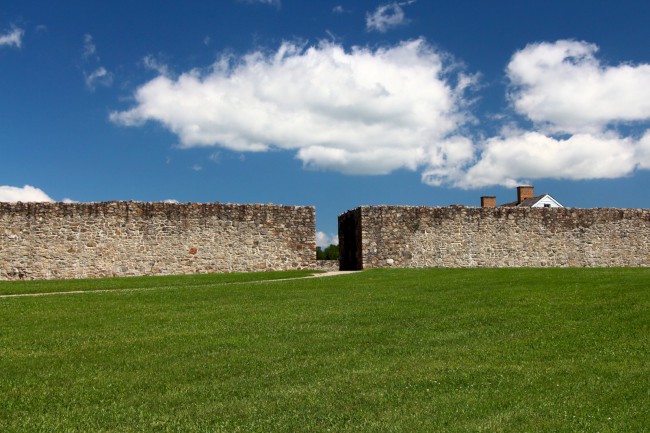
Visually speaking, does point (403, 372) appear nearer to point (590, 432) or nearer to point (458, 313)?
point (590, 432)

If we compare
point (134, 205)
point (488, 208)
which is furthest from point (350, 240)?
point (134, 205)

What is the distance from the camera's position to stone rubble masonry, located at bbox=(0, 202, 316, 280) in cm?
2427

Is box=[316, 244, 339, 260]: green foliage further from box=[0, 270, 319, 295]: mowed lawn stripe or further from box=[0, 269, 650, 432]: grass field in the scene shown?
box=[0, 269, 650, 432]: grass field

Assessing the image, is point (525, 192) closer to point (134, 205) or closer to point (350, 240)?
point (350, 240)

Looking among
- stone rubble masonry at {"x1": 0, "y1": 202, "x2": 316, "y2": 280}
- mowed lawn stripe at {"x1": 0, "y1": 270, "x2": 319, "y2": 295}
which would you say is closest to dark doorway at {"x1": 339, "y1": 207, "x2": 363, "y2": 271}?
stone rubble masonry at {"x1": 0, "y1": 202, "x2": 316, "y2": 280}

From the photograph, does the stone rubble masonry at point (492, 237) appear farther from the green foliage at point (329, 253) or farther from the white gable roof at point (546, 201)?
the white gable roof at point (546, 201)

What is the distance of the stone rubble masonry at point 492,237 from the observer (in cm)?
2769

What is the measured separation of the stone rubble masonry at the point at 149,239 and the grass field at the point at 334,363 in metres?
10.2

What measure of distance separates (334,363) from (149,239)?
18.7 meters

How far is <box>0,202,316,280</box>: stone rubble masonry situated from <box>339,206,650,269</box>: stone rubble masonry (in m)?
2.81

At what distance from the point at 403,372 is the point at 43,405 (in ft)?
13.9

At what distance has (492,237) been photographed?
29172 mm

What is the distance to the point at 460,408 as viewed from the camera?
650 cm

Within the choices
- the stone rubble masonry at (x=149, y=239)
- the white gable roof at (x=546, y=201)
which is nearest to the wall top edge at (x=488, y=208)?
the stone rubble masonry at (x=149, y=239)
